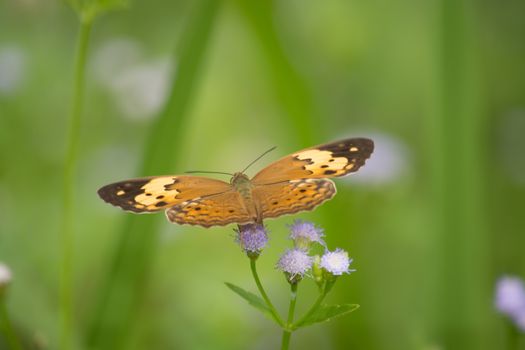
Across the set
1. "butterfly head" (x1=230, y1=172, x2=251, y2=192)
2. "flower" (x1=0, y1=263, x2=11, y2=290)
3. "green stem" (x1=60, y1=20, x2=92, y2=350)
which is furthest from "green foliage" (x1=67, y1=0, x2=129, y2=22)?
"flower" (x1=0, y1=263, x2=11, y2=290)

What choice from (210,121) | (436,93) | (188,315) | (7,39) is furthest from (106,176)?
(436,93)

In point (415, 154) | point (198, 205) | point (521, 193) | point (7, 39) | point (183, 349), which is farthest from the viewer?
point (7, 39)

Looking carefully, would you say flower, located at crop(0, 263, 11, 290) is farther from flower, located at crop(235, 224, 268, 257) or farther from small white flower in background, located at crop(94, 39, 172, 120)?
small white flower in background, located at crop(94, 39, 172, 120)

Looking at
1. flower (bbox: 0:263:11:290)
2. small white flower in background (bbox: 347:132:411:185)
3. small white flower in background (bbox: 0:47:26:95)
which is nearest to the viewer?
flower (bbox: 0:263:11:290)

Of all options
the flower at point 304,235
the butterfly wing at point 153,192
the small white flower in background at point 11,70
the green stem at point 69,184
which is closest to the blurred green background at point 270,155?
the small white flower in background at point 11,70

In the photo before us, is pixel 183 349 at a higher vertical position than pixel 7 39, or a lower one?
lower

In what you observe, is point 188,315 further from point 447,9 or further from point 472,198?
point 447,9

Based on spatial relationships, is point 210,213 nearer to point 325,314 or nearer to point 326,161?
point 326,161

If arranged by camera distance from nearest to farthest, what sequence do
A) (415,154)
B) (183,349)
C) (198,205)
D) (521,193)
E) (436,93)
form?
(198,205)
(183,349)
(436,93)
(521,193)
(415,154)
